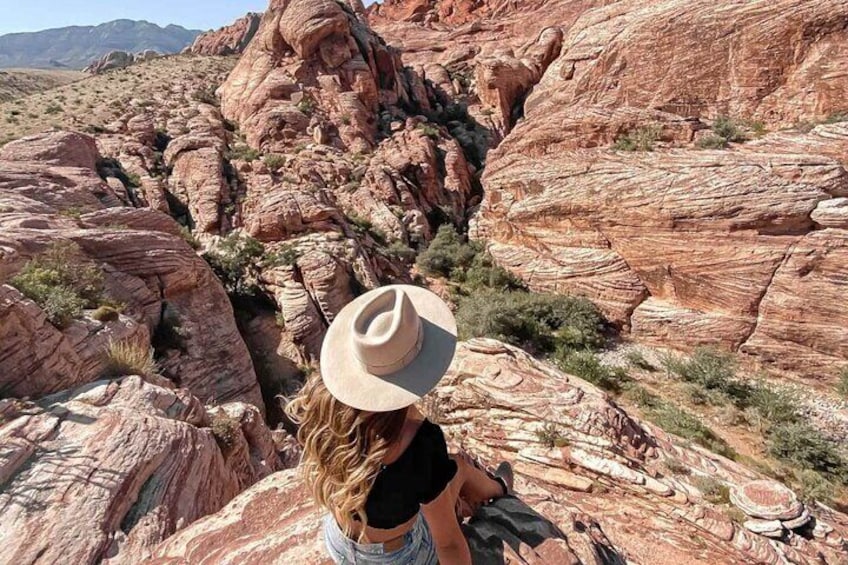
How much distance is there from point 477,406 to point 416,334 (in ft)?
17.6

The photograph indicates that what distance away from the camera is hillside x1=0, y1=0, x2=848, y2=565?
3.89 m

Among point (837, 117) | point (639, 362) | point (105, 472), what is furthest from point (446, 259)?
point (105, 472)

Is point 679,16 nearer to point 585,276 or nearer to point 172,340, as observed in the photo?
point 585,276

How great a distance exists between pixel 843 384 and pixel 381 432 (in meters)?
11.3

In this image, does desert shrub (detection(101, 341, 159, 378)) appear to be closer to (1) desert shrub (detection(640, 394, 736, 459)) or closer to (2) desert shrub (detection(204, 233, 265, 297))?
(2) desert shrub (detection(204, 233, 265, 297))

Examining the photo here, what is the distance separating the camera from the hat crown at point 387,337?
5.08 ft

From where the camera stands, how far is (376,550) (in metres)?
1.87

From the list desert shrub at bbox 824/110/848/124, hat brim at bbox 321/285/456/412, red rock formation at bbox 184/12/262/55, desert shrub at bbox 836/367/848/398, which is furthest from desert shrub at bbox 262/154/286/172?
red rock formation at bbox 184/12/262/55

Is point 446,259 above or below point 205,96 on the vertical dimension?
below

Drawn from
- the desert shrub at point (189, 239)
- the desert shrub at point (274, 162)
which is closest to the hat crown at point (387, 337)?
the desert shrub at point (189, 239)

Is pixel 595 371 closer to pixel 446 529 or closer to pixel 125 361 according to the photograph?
pixel 446 529

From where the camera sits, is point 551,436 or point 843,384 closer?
point 551,436

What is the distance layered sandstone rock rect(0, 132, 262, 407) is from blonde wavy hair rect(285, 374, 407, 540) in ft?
16.9

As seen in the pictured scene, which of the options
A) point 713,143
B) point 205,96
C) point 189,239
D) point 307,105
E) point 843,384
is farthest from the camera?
point 205,96
